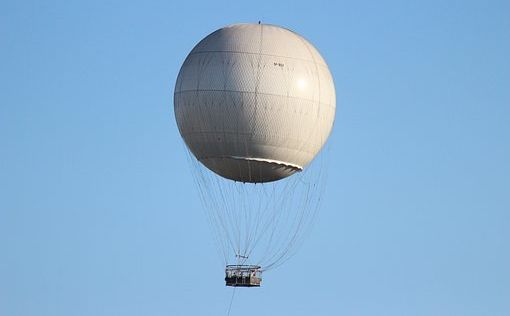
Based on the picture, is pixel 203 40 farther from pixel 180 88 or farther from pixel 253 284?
pixel 253 284

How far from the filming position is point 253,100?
588 ft

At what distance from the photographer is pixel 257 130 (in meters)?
180

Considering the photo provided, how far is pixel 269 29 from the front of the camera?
18212 cm

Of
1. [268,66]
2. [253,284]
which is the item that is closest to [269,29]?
[268,66]

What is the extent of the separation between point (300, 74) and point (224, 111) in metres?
4.93

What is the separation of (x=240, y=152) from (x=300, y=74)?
18.6 ft

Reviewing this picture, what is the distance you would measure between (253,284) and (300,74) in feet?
41.3

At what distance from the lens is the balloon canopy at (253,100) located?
589 feet

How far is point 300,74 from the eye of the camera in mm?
180375

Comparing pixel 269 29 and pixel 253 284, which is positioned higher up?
pixel 269 29

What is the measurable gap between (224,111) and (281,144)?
155 inches

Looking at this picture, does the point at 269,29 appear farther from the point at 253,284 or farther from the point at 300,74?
the point at 253,284

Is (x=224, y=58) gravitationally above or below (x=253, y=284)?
above

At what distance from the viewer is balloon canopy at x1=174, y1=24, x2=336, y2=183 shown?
179375 mm
